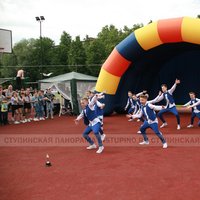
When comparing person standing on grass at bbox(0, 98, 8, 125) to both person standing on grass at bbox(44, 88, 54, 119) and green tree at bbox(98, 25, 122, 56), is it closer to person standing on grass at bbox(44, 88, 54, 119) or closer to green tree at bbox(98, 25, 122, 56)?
person standing on grass at bbox(44, 88, 54, 119)

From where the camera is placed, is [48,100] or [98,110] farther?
[48,100]

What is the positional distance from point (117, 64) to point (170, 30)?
307 cm

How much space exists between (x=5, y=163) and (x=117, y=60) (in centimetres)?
893

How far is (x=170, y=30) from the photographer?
42.2 ft

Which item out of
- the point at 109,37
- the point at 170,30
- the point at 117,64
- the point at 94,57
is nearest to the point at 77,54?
the point at 94,57

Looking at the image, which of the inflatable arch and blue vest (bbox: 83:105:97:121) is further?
the inflatable arch

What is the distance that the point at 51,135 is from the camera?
1091 centimetres

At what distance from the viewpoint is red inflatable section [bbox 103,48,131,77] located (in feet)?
48.1

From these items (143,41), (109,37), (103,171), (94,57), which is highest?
(109,37)

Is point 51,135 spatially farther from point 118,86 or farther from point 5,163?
→ point 118,86

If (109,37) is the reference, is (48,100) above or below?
below

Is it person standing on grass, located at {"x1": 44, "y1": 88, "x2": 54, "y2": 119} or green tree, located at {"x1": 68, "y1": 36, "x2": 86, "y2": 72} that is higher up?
green tree, located at {"x1": 68, "y1": 36, "x2": 86, "y2": 72}

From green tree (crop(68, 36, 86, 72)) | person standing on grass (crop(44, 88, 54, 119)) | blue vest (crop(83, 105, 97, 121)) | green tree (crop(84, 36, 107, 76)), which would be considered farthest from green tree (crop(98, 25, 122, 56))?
blue vest (crop(83, 105, 97, 121))

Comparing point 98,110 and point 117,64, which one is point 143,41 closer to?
point 117,64
